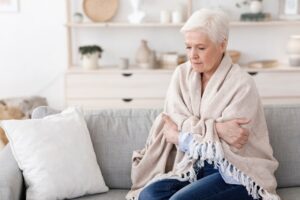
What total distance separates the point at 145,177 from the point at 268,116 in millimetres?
692

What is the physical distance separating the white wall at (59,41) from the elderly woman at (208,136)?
7.44 ft

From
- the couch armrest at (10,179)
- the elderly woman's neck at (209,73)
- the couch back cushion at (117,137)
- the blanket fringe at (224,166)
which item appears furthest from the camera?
the couch back cushion at (117,137)

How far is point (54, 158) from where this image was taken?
2225 mm

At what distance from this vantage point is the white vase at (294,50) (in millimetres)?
4305

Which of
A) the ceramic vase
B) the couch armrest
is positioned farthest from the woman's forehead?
the ceramic vase

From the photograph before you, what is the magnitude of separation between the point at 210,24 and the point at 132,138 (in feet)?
2.25

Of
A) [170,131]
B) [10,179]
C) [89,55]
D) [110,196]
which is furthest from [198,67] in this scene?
[89,55]

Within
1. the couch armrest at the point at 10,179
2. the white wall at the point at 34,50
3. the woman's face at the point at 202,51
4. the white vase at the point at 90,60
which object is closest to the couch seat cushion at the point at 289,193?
the woman's face at the point at 202,51

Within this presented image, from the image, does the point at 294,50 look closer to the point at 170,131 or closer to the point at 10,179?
the point at 170,131

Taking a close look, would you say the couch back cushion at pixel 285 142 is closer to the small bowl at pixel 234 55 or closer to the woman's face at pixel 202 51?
the woman's face at pixel 202 51

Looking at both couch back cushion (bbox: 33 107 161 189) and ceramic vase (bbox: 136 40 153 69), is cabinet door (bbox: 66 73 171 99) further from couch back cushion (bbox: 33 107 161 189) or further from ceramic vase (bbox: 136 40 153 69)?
couch back cushion (bbox: 33 107 161 189)

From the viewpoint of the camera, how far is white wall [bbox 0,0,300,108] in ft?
14.9

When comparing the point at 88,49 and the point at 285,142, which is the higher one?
the point at 88,49

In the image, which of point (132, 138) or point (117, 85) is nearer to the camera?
point (132, 138)
